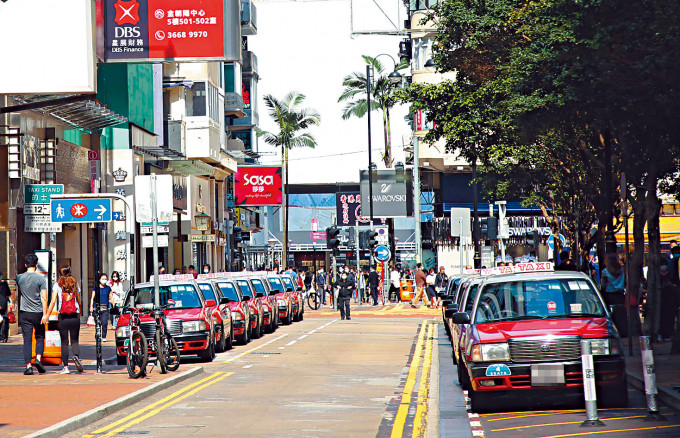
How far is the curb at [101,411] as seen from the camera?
11770 mm

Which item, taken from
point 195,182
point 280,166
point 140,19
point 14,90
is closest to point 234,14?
point 140,19

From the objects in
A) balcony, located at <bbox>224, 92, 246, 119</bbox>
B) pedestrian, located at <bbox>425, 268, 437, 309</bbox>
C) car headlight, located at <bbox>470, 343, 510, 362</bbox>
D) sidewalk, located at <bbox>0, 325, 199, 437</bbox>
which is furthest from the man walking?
car headlight, located at <bbox>470, 343, 510, 362</bbox>

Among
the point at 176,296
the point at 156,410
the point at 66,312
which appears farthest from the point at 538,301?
the point at 176,296

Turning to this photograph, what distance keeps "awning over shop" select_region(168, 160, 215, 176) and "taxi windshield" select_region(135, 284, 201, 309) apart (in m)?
30.3

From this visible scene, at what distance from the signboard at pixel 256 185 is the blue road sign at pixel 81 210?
42221 mm

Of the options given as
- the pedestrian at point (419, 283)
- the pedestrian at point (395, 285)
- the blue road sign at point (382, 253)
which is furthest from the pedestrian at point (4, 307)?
the pedestrian at point (395, 285)

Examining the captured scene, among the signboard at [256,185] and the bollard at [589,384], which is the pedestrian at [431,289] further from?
the bollard at [589,384]

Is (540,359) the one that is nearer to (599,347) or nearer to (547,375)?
(547,375)

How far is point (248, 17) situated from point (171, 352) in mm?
52179

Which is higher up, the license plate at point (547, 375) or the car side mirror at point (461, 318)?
the car side mirror at point (461, 318)

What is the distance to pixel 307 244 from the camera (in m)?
92.1

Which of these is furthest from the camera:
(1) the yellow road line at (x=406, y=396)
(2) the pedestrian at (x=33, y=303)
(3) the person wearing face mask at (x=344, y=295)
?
(3) the person wearing face mask at (x=344, y=295)

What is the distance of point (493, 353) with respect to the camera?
13555 millimetres

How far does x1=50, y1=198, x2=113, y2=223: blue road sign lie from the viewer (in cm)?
2989
